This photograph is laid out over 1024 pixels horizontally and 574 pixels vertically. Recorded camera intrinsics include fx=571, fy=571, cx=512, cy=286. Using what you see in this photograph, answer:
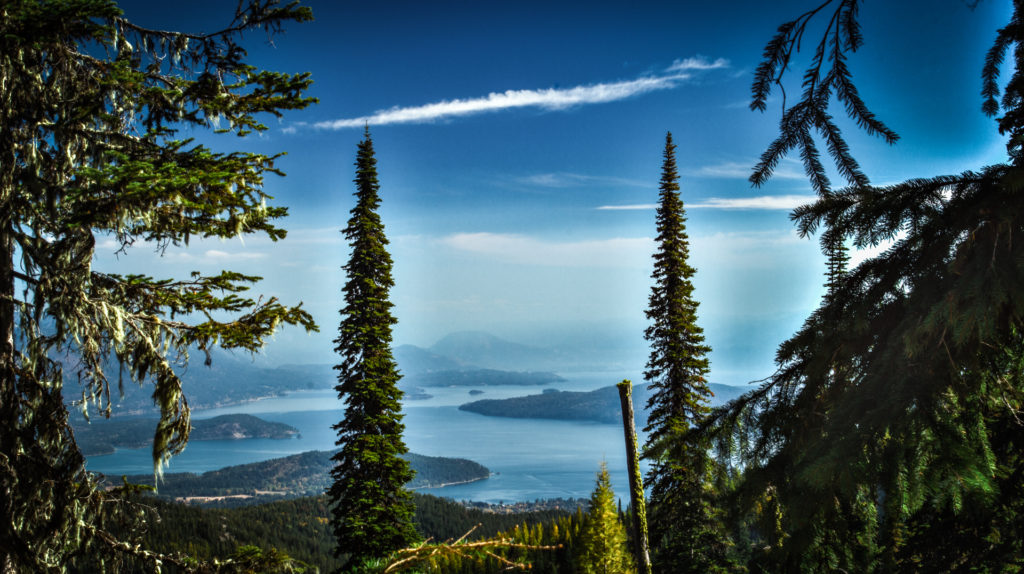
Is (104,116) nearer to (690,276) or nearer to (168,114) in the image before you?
(168,114)

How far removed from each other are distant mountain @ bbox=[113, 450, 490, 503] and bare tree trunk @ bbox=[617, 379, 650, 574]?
128 metres

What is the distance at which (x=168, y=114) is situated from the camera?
6.44 metres

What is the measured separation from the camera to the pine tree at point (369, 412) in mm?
18469

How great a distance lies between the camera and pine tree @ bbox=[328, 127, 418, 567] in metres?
18.5

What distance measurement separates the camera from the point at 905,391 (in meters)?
2.46

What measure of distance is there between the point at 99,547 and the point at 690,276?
16.6 m

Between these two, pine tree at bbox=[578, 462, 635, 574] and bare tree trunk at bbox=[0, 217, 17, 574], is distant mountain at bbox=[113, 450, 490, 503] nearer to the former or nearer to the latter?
pine tree at bbox=[578, 462, 635, 574]

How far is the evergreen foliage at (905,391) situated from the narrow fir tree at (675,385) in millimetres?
13695

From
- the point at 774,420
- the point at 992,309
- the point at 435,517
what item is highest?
the point at 992,309

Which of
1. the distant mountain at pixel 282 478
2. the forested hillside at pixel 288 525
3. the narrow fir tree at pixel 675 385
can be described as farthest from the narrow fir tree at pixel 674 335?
the distant mountain at pixel 282 478

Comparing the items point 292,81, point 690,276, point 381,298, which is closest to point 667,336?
point 690,276

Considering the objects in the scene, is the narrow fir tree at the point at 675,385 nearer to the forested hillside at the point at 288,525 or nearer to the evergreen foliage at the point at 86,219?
the evergreen foliage at the point at 86,219

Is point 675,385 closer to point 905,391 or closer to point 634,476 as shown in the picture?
point 634,476

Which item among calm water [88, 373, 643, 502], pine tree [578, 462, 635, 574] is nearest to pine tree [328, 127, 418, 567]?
pine tree [578, 462, 635, 574]
